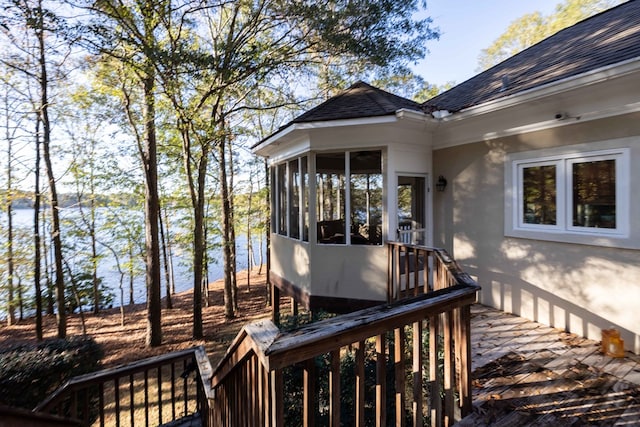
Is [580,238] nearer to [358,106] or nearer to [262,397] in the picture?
[358,106]

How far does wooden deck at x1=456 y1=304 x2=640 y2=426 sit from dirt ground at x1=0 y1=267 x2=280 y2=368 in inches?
271

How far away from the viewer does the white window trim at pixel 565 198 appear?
3439 mm

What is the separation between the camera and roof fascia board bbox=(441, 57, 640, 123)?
3.00 meters

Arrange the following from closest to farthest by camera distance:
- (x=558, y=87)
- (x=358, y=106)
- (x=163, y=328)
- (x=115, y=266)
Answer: (x=558, y=87) < (x=358, y=106) < (x=163, y=328) < (x=115, y=266)

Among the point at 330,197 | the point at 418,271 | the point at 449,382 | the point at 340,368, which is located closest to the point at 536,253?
the point at 418,271

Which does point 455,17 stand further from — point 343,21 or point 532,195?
point 532,195

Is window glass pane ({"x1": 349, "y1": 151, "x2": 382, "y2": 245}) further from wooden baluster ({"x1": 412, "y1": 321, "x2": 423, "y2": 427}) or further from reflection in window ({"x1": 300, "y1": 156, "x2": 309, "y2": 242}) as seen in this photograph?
wooden baluster ({"x1": 412, "y1": 321, "x2": 423, "y2": 427})

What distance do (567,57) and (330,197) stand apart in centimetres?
443

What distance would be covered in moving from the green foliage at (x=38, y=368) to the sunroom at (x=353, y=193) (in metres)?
3.72

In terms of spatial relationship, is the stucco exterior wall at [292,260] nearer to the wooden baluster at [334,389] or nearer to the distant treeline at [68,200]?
the wooden baluster at [334,389]

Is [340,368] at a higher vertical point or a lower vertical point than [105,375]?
higher

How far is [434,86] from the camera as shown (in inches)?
653

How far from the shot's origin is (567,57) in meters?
4.36

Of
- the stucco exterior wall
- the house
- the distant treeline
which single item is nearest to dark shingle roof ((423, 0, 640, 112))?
the house
